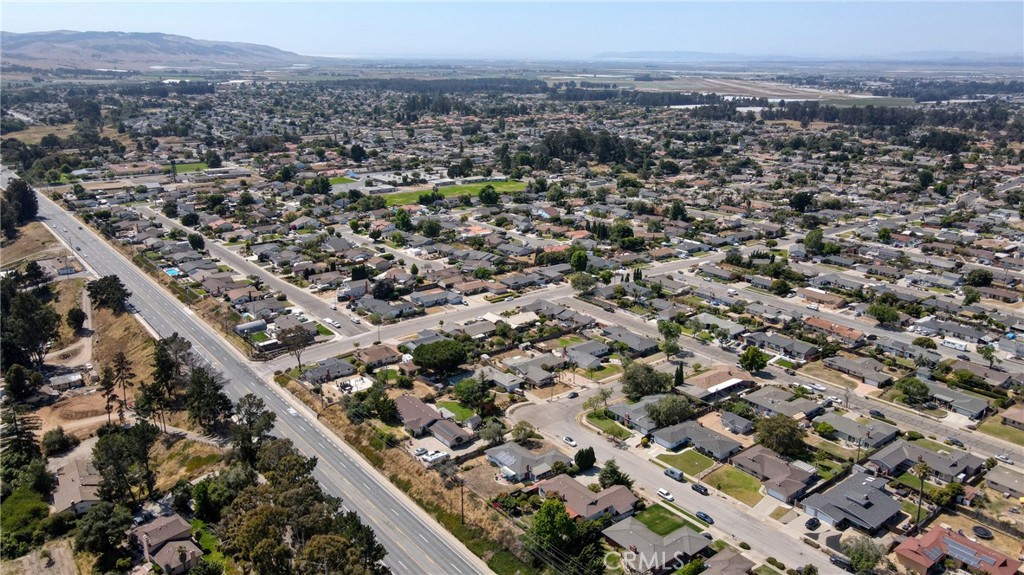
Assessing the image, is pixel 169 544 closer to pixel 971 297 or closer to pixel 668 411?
pixel 668 411

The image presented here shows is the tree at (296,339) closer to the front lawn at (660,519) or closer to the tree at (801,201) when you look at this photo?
the front lawn at (660,519)

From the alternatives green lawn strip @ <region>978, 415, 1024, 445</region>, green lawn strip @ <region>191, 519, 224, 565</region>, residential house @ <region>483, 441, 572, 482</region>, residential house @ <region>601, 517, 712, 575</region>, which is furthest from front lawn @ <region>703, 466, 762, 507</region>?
green lawn strip @ <region>191, 519, 224, 565</region>

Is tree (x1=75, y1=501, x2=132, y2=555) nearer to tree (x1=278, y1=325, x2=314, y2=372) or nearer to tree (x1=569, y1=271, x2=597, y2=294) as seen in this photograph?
tree (x1=278, y1=325, x2=314, y2=372)

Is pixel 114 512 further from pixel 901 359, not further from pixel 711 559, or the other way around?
pixel 901 359

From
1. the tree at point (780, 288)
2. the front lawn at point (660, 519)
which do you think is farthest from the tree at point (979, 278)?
the front lawn at point (660, 519)

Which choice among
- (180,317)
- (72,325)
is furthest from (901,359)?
(72,325)
